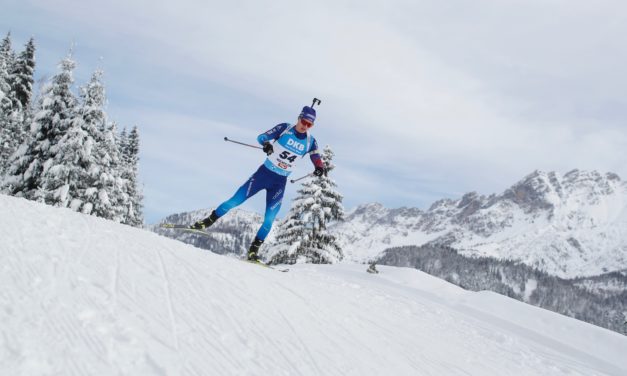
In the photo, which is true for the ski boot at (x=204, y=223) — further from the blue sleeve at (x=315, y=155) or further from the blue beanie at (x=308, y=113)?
the blue beanie at (x=308, y=113)

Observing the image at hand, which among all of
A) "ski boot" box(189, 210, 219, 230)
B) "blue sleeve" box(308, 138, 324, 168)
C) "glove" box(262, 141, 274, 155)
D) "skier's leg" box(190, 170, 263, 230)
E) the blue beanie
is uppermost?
the blue beanie

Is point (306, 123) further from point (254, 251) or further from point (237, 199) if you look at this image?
point (254, 251)

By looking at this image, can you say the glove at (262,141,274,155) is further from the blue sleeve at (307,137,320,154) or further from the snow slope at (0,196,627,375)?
the snow slope at (0,196,627,375)

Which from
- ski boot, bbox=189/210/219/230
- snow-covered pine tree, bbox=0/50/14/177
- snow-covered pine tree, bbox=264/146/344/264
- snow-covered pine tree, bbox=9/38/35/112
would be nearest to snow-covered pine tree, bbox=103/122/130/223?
snow-covered pine tree, bbox=0/50/14/177

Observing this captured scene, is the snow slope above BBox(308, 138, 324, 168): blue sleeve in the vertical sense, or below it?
below

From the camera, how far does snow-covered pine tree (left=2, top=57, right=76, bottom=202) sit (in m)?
22.6

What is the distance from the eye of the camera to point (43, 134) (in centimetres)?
2297

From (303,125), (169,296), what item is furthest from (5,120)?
(169,296)

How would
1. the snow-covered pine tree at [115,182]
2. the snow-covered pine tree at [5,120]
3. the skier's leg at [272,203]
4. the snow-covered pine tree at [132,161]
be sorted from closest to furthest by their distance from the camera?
the skier's leg at [272,203] < the snow-covered pine tree at [115,182] < the snow-covered pine tree at [5,120] < the snow-covered pine tree at [132,161]

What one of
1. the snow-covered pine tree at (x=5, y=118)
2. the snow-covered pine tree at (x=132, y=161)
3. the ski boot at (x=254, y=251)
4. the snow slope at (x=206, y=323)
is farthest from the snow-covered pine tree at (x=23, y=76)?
the ski boot at (x=254, y=251)

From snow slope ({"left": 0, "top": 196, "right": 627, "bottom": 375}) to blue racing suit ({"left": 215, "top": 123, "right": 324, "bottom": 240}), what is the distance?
1793 millimetres

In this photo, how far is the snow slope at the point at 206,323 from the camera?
3.63m

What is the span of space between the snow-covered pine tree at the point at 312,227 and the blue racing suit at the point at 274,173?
1522cm

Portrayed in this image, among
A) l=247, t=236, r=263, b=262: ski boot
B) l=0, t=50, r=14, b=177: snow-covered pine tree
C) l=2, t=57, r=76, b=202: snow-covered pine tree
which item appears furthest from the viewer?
l=0, t=50, r=14, b=177: snow-covered pine tree
